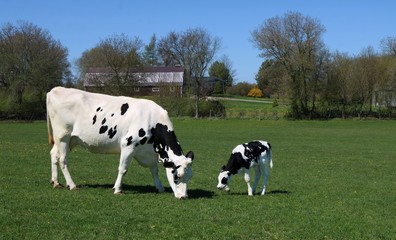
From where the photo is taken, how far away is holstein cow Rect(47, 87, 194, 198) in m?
12.4

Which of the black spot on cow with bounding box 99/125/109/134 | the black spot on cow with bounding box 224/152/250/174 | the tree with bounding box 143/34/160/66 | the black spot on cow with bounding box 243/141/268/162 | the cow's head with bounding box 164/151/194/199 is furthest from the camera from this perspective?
the tree with bounding box 143/34/160/66

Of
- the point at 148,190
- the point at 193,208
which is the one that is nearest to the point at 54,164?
the point at 148,190

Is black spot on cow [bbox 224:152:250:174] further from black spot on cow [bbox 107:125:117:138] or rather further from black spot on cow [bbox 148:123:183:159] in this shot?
black spot on cow [bbox 107:125:117:138]

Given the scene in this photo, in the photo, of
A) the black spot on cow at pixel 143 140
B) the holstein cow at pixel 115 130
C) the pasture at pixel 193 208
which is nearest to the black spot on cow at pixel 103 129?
the holstein cow at pixel 115 130

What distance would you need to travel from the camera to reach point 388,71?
79.1 meters

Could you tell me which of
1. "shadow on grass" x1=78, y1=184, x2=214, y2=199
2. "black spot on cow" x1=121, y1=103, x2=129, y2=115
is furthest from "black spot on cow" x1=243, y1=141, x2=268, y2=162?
"black spot on cow" x1=121, y1=103, x2=129, y2=115

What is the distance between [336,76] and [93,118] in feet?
237

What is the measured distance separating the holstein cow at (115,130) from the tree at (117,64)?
69.0 m

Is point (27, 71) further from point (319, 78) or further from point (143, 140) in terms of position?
point (143, 140)

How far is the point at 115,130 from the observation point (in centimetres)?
1260

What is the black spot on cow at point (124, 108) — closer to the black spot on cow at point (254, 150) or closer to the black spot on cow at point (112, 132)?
the black spot on cow at point (112, 132)

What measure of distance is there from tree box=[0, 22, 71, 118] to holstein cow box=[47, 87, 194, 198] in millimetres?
66107

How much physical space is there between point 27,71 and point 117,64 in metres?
15.9

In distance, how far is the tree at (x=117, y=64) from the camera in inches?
3250
